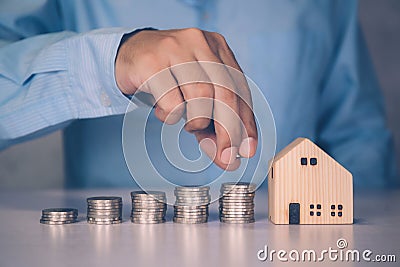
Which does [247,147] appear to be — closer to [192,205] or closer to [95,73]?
[192,205]

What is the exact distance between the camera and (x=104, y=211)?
129cm

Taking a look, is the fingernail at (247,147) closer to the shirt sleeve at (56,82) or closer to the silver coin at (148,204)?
the silver coin at (148,204)

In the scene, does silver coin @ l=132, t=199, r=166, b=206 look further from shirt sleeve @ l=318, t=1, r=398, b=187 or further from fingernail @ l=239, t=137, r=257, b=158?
shirt sleeve @ l=318, t=1, r=398, b=187

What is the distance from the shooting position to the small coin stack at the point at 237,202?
1.29 metres

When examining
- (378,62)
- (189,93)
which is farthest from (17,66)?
(378,62)

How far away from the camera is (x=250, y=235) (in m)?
1.19

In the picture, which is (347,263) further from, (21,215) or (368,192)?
(368,192)

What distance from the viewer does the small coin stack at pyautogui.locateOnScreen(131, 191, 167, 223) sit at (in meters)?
1.29

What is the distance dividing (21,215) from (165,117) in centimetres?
30

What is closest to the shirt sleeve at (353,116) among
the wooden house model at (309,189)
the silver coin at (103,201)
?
the wooden house model at (309,189)

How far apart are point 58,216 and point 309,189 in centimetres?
39

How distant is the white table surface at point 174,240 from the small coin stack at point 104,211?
Result: 2cm

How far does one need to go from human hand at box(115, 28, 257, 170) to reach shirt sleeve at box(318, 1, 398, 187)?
82 cm

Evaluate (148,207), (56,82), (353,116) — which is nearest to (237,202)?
(148,207)
